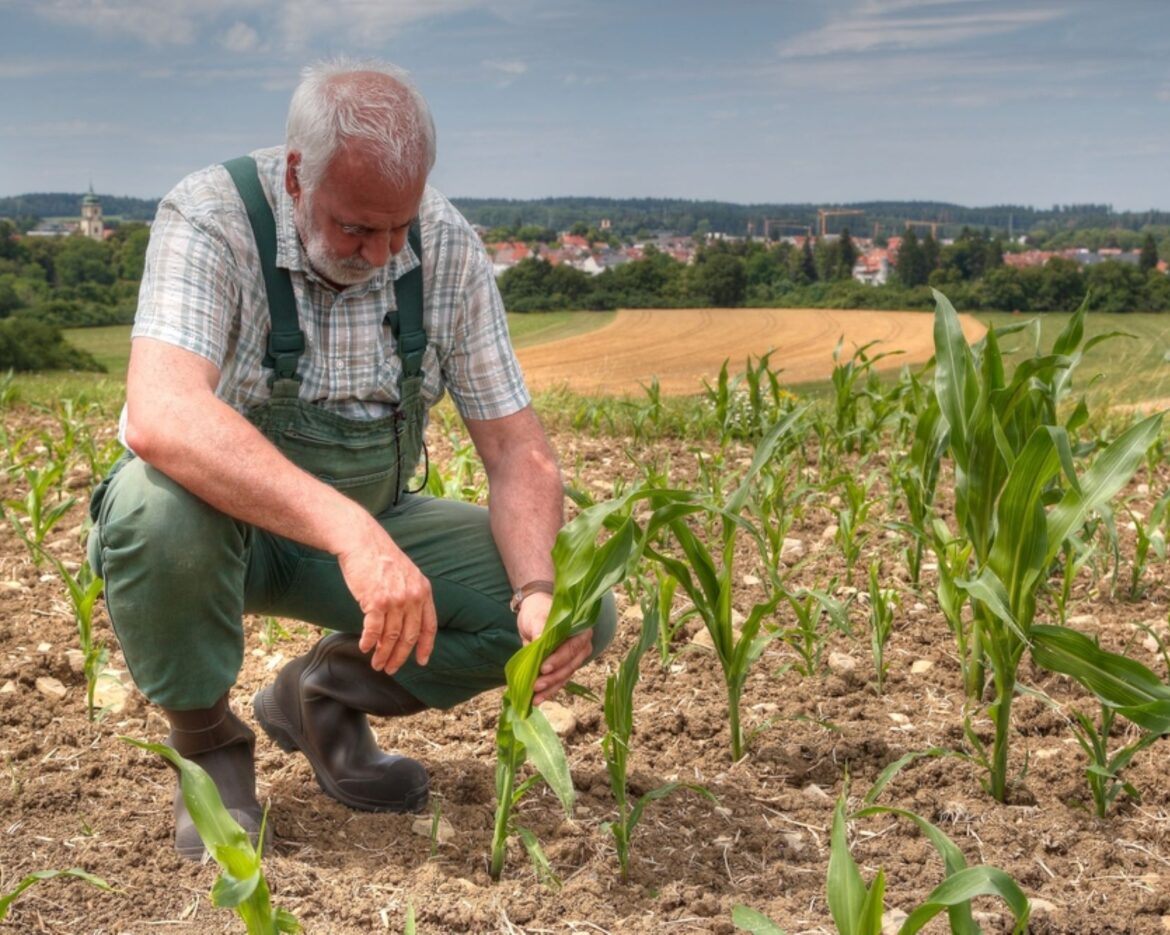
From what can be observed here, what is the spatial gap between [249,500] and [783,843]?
Answer: 1.11m

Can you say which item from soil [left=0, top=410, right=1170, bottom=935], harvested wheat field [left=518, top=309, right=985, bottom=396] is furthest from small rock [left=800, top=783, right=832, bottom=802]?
harvested wheat field [left=518, top=309, right=985, bottom=396]

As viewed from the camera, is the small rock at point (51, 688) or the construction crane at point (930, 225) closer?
the small rock at point (51, 688)

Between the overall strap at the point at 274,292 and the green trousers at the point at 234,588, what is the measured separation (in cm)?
31

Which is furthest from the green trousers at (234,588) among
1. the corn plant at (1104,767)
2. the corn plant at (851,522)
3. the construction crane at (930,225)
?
the construction crane at (930,225)

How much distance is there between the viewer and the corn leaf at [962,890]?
5.04 ft

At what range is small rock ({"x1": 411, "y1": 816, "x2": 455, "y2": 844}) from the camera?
228cm

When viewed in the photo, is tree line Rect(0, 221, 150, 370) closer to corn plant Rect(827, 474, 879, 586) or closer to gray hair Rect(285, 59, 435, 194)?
corn plant Rect(827, 474, 879, 586)

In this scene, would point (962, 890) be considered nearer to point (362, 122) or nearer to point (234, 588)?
point (234, 588)

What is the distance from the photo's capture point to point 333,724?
248cm

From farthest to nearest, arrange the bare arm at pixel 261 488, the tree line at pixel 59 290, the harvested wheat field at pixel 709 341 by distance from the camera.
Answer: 1. the tree line at pixel 59 290
2. the harvested wheat field at pixel 709 341
3. the bare arm at pixel 261 488

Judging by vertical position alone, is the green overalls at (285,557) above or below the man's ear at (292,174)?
below

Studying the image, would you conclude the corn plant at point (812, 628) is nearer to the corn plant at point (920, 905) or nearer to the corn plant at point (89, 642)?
the corn plant at point (920, 905)

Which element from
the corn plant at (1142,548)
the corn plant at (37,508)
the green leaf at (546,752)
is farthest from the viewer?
the corn plant at (37,508)

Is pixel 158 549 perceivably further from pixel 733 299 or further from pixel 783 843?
pixel 733 299
